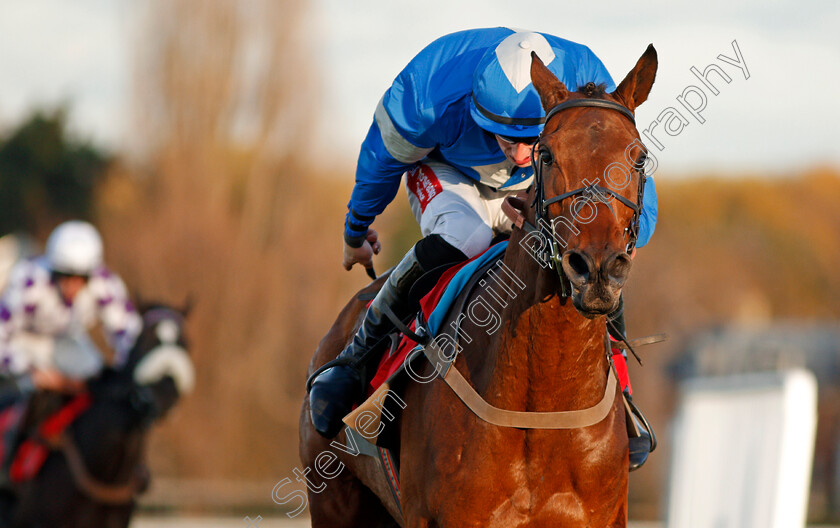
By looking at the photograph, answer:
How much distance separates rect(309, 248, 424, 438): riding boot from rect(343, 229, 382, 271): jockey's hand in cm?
70

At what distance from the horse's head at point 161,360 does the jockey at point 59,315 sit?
0.57ft

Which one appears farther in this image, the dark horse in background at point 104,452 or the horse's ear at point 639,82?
the dark horse in background at point 104,452

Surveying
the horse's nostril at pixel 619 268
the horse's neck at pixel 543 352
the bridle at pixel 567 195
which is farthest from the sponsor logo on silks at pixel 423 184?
the horse's nostril at pixel 619 268

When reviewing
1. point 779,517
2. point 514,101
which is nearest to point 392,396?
point 514,101

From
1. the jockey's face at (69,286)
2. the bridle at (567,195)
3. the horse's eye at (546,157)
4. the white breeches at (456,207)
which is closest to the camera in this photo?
the bridle at (567,195)

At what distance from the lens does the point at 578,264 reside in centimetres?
257

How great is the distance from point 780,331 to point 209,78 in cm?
1518

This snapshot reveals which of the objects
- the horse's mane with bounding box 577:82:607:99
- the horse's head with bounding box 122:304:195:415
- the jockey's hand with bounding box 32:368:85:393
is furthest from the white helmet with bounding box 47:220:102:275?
the horse's mane with bounding box 577:82:607:99

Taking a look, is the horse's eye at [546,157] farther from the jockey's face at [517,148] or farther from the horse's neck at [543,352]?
the jockey's face at [517,148]

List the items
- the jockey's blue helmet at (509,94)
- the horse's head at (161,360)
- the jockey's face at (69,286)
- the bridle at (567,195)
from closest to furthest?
the bridle at (567,195) < the jockey's blue helmet at (509,94) < the horse's head at (161,360) < the jockey's face at (69,286)

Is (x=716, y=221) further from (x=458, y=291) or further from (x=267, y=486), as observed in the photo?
(x=458, y=291)

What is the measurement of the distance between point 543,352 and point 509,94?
894mm

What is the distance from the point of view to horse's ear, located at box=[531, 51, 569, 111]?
294 cm

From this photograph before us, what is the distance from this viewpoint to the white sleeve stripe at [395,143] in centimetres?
387
